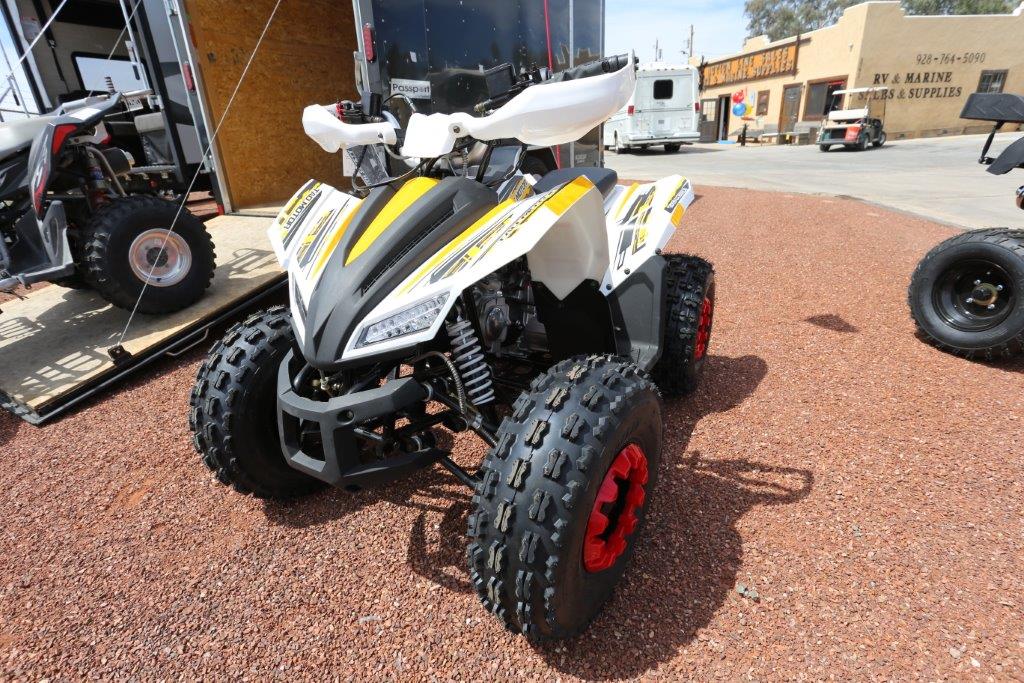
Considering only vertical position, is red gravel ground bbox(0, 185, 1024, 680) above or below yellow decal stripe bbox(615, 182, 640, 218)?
below

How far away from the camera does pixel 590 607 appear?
1690 mm

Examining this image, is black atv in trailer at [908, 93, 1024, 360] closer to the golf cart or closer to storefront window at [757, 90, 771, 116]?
the golf cart

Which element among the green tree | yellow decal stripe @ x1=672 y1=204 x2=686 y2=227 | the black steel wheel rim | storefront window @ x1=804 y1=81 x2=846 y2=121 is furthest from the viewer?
the green tree

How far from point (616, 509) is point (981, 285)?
328cm

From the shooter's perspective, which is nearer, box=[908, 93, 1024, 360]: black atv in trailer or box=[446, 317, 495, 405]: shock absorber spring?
box=[446, 317, 495, 405]: shock absorber spring

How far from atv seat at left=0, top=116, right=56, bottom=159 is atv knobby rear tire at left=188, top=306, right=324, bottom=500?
312cm

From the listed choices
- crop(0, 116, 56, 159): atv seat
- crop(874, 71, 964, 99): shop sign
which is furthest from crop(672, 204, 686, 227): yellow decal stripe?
crop(874, 71, 964, 99): shop sign

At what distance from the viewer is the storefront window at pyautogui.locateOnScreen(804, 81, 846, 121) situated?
27.2 metres

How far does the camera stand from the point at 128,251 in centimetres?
385

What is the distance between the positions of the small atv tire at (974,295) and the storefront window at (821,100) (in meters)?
28.5

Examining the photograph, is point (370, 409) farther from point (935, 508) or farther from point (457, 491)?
point (935, 508)

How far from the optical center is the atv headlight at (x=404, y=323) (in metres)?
1.60

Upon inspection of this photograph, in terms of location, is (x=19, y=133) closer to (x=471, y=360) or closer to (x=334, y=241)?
(x=334, y=241)

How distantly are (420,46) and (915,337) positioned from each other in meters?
4.76
